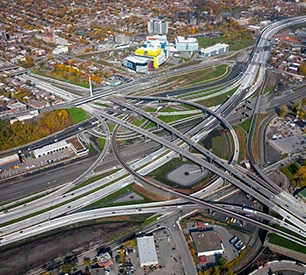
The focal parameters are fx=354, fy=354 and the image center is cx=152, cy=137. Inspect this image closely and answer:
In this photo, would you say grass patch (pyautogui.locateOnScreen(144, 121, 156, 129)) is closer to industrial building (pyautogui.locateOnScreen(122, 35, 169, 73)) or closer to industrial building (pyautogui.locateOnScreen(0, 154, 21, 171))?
industrial building (pyautogui.locateOnScreen(0, 154, 21, 171))

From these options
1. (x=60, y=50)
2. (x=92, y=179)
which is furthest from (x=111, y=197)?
(x=60, y=50)

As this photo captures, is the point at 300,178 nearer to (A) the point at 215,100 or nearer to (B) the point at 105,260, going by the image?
(A) the point at 215,100

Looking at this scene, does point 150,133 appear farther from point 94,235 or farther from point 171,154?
point 94,235

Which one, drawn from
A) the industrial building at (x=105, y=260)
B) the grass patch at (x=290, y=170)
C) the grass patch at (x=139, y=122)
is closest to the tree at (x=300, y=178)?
the grass patch at (x=290, y=170)

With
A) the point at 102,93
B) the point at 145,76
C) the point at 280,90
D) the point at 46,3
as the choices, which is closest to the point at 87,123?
the point at 102,93

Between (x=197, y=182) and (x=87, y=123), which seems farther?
(x=87, y=123)

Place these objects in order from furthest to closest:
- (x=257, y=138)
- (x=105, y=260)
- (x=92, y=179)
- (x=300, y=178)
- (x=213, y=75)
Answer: (x=213, y=75) → (x=257, y=138) → (x=92, y=179) → (x=300, y=178) → (x=105, y=260)
